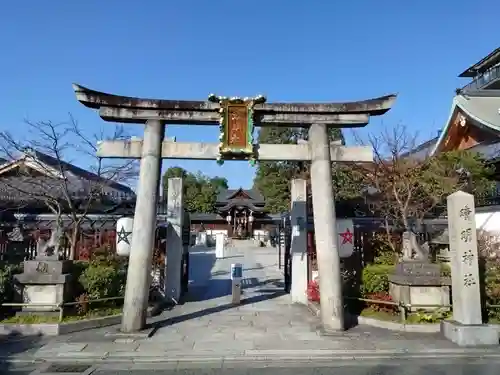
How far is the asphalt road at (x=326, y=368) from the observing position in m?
7.12

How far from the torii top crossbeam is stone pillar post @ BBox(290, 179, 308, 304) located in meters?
4.28

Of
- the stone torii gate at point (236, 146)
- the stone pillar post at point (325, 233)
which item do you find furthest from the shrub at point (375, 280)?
the stone torii gate at point (236, 146)

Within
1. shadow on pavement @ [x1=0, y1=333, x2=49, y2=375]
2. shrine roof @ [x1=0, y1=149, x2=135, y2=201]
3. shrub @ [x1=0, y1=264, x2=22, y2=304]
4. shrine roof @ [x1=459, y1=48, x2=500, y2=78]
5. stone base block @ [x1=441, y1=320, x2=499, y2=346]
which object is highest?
shrine roof @ [x1=459, y1=48, x2=500, y2=78]

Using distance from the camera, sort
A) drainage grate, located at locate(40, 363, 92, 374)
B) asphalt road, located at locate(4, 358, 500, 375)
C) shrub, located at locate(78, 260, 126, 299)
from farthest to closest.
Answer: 1. shrub, located at locate(78, 260, 126, 299)
2. drainage grate, located at locate(40, 363, 92, 374)
3. asphalt road, located at locate(4, 358, 500, 375)

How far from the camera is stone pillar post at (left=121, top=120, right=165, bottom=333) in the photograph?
9672 mm

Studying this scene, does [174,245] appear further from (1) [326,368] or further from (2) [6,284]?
(1) [326,368]

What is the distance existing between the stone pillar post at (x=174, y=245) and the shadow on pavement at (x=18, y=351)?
16.5 feet

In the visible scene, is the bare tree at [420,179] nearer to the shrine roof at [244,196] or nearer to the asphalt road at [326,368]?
the asphalt road at [326,368]

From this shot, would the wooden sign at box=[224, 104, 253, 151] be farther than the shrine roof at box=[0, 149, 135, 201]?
No

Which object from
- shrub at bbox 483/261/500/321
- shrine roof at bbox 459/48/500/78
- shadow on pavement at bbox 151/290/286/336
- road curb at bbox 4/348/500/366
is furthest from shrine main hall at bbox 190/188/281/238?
road curb at bbox 4/348/500/366

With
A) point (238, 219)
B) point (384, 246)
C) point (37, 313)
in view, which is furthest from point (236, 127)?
point (238, 219)

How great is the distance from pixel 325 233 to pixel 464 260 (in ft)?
10.8

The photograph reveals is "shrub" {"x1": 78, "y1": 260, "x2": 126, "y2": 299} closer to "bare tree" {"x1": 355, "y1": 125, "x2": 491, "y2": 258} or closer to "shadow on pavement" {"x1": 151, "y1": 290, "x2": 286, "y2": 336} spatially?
"shadow on pavement" {"x1": 151, "y1": 290, "x2": 286, "y2": 336}

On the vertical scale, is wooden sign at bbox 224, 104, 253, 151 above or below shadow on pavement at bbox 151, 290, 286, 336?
above
